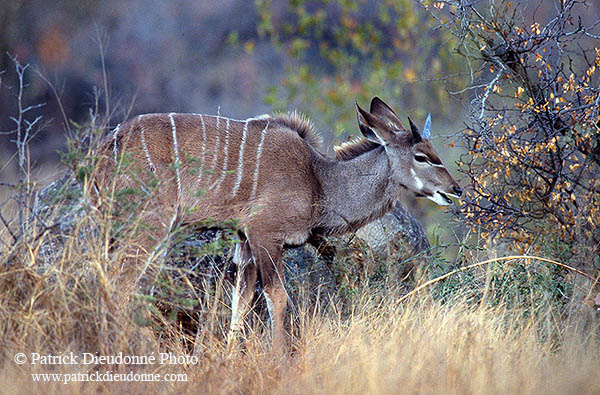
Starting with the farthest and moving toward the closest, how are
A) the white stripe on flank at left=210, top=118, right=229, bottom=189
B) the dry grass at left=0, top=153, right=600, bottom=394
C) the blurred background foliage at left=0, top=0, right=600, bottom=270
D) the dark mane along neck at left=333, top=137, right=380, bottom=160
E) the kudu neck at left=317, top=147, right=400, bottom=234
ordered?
the dark mane along neck at left=333, top=137, right=380, bottom=160 < the blurred background foliage at left=0, top=0, right=600, bottom=270 < the kudu neck at left=317, top=147, right=400, bottom=234 < the white stripe on flank at left=210, top=118, right=229, bottom=189 < the dry grass at left=0, top=153, right=600, bottom=394

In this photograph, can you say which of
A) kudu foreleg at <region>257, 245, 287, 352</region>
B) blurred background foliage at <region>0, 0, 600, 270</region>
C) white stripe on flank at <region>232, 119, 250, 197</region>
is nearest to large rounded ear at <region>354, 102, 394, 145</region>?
blurred background foliage at <region>0, 0, 600, 270</region>

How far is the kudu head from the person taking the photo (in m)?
5.26

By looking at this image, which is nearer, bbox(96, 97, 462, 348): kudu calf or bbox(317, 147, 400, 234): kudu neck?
bbox(96, 97, 462, 348): kudu calf

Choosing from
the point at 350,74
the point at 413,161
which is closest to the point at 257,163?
the point at 413,161

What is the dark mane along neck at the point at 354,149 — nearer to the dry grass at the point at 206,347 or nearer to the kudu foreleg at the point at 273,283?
the kudu foreleg at the point at 273,283

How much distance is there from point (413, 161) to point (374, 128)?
12.7 inches

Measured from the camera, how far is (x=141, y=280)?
12.5 feet

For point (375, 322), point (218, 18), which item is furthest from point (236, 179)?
point (218, 18)

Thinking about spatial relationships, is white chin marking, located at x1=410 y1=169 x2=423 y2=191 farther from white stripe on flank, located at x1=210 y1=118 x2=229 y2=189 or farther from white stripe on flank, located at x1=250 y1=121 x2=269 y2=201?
white stripe on flank, located at x1=210 y1=118 x2=229 y2=189

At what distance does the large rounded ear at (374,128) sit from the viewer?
17.3ft

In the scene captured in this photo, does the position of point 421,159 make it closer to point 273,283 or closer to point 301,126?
point 301,126

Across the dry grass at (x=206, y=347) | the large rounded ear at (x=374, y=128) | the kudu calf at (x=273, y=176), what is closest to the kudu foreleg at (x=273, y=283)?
the kudu calf at (x=273, y=176)

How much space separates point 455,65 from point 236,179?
6.25m

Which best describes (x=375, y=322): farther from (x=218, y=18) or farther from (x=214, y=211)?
(x=218, y=18)
